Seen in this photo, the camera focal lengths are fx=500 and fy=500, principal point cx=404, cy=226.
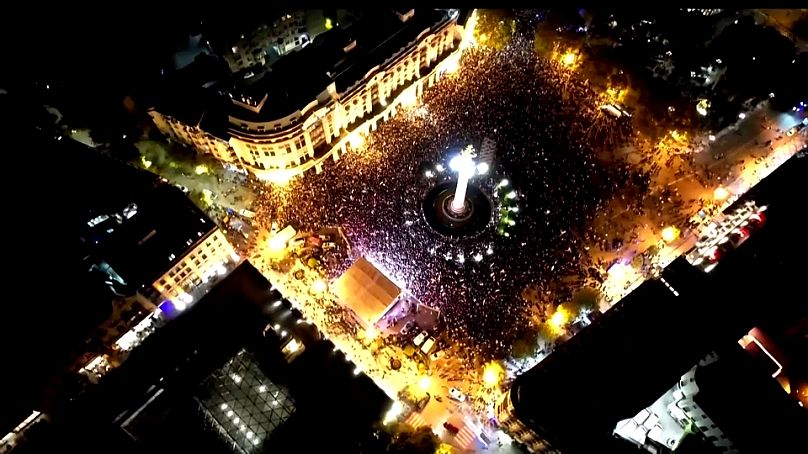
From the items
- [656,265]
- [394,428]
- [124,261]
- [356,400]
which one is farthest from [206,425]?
[656,265]

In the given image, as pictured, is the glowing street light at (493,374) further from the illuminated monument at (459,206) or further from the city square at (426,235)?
the illuminated monument at (459,206)

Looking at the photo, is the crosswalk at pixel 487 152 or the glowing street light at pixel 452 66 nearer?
the crosswalk at pixel 487 152

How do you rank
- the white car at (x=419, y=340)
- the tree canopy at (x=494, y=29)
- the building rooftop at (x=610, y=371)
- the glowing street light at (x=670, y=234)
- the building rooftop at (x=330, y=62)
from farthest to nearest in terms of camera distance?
1. the tree canopy at (x=494, y=29)
2. the glowing street light at (x=670, y=234)
3. the building rooftop at (x=330, y=62)
4. the white car at (x=419, y=340)
5. the building rooftop at (x=610, y=371)

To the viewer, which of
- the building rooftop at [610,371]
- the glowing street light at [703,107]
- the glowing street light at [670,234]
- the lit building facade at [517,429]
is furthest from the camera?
the glowing street light at [703,107]

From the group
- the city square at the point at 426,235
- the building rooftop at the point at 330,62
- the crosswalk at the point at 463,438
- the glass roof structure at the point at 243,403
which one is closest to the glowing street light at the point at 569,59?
the city square at the point at 426,235

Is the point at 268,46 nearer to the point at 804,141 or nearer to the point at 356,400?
the point at 356,400

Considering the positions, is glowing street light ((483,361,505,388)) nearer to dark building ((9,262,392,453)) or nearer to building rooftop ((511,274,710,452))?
building rooftop ((511,274,710,452))
